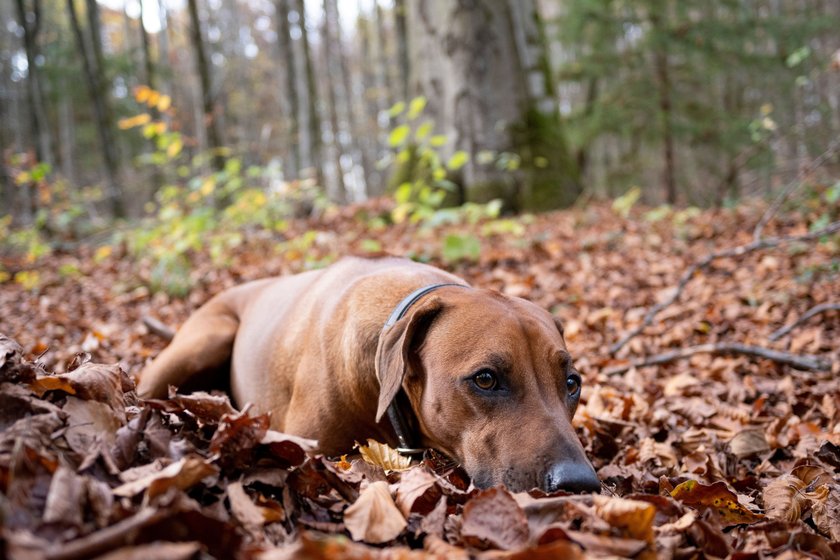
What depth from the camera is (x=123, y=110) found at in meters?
28.5

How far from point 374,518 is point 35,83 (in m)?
17.0

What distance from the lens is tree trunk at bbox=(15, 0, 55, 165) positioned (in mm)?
13805

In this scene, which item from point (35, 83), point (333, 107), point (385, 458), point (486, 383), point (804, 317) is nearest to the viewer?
point (486, 383)

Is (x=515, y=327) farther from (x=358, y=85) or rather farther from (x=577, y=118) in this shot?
(x=358, y=85)

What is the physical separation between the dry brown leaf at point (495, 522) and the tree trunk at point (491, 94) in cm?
892

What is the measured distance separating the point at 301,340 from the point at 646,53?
42.4 feet

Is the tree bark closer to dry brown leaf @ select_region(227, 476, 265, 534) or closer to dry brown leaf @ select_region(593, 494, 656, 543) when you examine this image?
dry brown leaf @ select_region(593, 494, 656, 543)

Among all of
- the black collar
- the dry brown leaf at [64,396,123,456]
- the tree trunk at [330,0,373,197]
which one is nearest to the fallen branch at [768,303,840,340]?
the black collar

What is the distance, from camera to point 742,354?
4875 mm

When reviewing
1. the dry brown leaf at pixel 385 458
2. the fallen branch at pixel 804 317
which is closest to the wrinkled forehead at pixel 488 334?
the dry brown leaf at pixel 385 458

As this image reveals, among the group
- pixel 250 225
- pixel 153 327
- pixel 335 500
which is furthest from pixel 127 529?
pixel 250 225

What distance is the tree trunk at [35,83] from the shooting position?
13805mm

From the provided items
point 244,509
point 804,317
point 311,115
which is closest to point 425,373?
point 244,509

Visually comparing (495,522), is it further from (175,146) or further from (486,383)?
(175,146)
